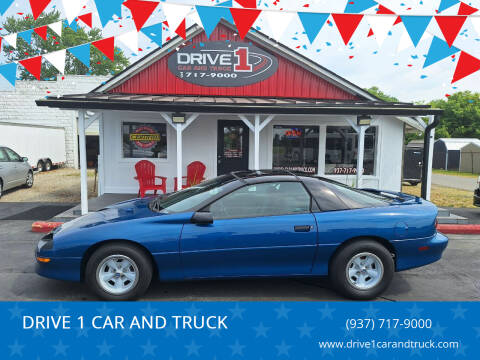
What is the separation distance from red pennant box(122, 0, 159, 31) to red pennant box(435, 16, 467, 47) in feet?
16.8

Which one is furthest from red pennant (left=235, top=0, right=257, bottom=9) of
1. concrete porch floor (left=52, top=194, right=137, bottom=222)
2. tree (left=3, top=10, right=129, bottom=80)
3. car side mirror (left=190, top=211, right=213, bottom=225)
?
tree (left=3, top=10, right=129, bottom=80)

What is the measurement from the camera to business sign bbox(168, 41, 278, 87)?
10078mm

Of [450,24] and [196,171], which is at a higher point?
[450,24]

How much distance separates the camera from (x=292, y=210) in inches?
149

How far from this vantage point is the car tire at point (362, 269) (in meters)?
3.67

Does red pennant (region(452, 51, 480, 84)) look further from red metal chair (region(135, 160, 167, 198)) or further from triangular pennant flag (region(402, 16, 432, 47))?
red metal chair (region(135, 160, 167, 198))

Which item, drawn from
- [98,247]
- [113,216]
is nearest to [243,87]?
[113,216]

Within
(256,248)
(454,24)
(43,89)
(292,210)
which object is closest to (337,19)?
(454,24)

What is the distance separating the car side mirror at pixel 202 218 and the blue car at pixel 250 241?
0.4 inches

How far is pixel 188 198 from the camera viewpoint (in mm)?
4043

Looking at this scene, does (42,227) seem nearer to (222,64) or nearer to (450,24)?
(222,64)

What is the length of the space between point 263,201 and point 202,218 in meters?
0.76

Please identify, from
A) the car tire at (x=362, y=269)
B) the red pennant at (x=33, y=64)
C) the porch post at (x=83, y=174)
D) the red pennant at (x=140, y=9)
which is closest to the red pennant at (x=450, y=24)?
the car tire at (x=362, y=269)

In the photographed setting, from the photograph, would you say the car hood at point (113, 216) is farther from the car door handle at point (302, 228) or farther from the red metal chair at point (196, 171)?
the red metal chair at point (196, 171)
